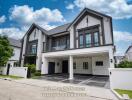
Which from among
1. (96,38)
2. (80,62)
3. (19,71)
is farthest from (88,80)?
(19,71)

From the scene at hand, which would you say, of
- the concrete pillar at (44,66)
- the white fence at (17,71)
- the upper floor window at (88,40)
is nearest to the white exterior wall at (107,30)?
the upper floor window at (88,40)

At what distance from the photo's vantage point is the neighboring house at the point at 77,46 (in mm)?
14180

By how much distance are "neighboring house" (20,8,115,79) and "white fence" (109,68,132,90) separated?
3033 millimetres

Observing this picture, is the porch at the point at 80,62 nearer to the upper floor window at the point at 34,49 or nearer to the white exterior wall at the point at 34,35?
the upper floor window at the point at 34,49

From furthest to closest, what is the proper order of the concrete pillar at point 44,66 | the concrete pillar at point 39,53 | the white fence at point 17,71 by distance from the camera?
1. the concrete pillar at point 39,53
2. the concrete pillar at point 44,66
3. the white fence at point 17,71

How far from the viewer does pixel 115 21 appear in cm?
1576

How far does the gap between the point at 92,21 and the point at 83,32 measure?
7.09ft

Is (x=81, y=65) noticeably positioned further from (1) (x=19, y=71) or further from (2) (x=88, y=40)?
(1) (x=19, y=71)

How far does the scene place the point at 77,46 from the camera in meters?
16.5

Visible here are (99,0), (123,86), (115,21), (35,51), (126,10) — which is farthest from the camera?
(35,51)

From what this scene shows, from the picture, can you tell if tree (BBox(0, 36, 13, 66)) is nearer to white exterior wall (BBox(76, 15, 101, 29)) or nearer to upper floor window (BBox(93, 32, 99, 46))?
white exterior wall (BBox(76, 15, 101, 29))

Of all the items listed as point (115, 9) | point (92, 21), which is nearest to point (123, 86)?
point (115, 9)

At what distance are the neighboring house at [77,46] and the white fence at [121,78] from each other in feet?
9.95

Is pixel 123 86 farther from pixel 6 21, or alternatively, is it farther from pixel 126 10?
pixel 6 21
